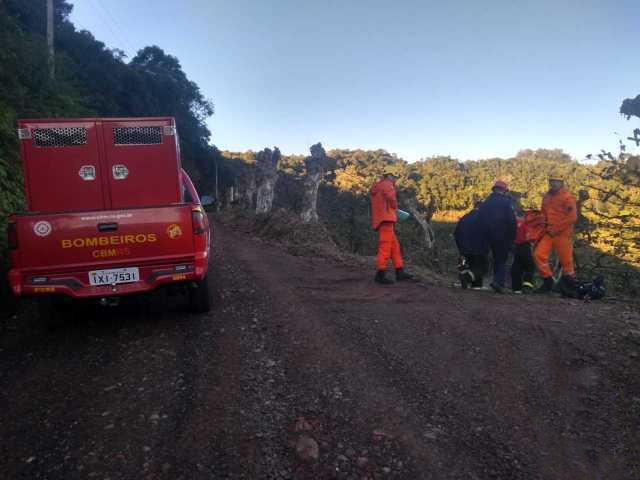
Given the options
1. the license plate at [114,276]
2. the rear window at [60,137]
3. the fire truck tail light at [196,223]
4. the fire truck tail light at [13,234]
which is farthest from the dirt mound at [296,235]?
the fire truck tail light at [13,234]

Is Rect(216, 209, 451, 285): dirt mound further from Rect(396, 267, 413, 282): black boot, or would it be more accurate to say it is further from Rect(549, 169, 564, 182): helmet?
Rect(549, 169, 564, 182): helmet

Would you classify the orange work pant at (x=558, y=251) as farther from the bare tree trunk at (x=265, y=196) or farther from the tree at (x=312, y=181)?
the bare tree trunk at (x=265, y=196)

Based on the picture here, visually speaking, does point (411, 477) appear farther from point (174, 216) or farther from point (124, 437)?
point (174, 216)

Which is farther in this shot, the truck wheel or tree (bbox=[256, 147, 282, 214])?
tree (bbox=[256, 147, 282, 214])

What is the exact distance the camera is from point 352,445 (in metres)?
2.91

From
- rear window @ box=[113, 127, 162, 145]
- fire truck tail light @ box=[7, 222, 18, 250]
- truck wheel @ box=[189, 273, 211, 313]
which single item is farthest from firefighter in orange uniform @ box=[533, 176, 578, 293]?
fire truck tail light @ box=[7, 222, 18, 250]

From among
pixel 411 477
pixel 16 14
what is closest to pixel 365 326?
pixel 411 477

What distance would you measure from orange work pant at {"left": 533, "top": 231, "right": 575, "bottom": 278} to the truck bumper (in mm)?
5510

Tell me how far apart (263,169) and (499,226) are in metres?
17.1

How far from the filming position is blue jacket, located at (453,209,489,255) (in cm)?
775

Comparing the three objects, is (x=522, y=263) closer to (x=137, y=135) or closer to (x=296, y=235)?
(x=137, y=135)

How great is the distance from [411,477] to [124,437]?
1825mm

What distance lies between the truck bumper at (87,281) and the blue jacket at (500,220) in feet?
15.5

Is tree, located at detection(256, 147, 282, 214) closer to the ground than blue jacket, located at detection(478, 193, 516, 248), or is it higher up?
higher up
